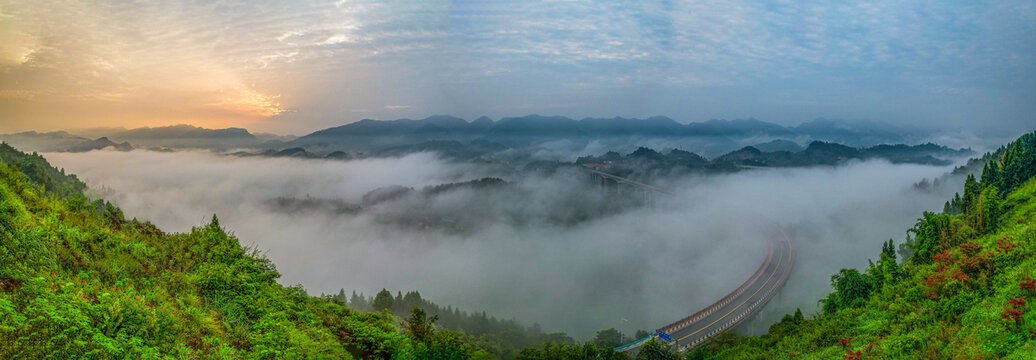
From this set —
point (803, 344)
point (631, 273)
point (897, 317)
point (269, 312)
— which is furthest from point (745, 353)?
point (631, 273)

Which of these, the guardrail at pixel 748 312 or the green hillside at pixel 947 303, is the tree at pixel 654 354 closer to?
the green hillside at pixel 947 303

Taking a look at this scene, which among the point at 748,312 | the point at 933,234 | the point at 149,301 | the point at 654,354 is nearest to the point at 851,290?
the point at 933,234

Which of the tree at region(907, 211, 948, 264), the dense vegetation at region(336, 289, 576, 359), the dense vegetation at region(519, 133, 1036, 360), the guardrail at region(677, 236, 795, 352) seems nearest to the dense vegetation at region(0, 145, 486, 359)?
the dense vegetation at region(519, 133, 1036, 360)

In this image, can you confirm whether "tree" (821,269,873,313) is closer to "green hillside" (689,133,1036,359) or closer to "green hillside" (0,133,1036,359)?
"green hillside" (689,133,1036,359)

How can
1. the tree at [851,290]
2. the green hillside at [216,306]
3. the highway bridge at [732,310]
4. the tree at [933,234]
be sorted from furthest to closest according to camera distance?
the highway bridge at [732,310] < the tree at [851,290] < the tree at [933,234] < the green hillside at [216,306]

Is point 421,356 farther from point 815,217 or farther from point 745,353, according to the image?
point 815,217

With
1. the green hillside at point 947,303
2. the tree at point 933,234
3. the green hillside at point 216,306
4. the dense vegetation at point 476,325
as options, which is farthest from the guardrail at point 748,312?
the green hillside at point 216,306

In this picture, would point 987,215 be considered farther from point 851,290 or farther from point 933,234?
point 851,290
